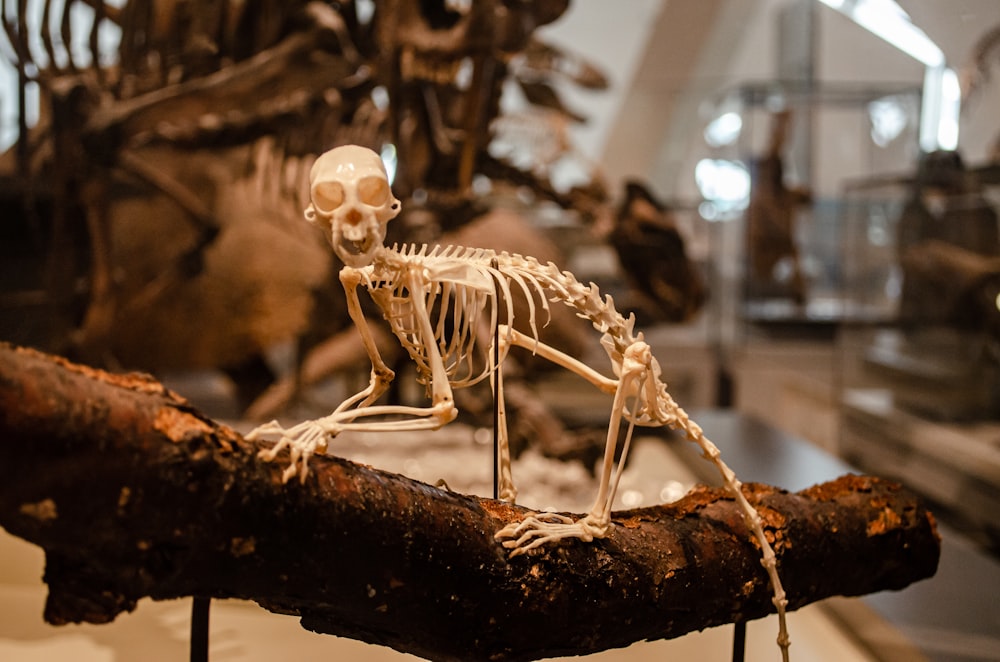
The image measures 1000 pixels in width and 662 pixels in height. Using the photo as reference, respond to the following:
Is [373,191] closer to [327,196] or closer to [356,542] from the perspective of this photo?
[327,196]

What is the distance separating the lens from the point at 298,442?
0.92 metres

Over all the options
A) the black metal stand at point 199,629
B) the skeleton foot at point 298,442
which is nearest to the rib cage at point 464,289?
the skeleton foot at point 298,442

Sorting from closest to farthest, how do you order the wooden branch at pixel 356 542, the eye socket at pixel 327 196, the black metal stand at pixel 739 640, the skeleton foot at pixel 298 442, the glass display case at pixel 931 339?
the wooden branch at pixel 356 542, the skeleton foot at pixel 298 442, the eye socket at pixel 327 196, the black metal stand at pixel 739 640, the glass display case at pixel 931 339

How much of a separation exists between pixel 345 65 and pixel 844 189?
7.59ft

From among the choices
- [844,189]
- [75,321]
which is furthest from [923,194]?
[75,321]

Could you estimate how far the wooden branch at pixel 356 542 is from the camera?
0.78m

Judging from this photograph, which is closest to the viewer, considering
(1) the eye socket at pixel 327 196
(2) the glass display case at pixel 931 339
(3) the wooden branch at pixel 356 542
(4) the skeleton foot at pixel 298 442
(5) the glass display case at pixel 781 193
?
(3) the wooden branch at pixel 356 542

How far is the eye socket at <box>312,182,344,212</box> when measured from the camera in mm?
995

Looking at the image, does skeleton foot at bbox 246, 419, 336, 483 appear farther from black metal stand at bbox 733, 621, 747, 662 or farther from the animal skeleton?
black metal stand at bbox 733, 621, 747, 662

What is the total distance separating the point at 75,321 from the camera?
294cm

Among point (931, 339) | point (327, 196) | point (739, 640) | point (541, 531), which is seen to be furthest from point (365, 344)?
point (931, 339)

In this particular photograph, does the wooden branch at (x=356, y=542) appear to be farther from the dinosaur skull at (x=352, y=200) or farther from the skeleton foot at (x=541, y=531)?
the dinosaur skull at (x=352, y=200)

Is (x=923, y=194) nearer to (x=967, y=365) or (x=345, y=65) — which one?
(x=967, y=365)

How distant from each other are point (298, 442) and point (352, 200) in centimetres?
28
